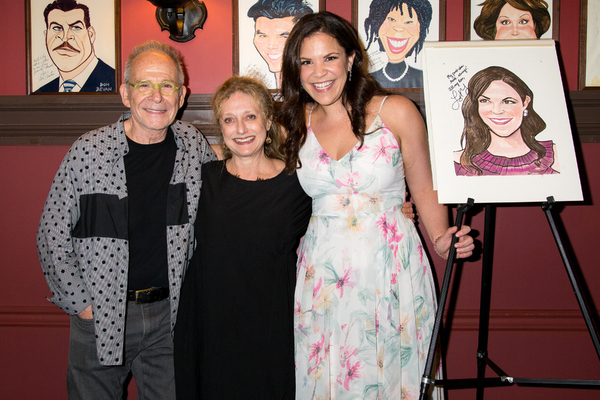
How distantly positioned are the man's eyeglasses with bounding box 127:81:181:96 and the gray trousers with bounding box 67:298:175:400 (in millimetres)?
825

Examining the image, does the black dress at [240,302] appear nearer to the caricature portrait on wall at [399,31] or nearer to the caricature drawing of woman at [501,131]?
the caricature drawing of woman at [501,131]

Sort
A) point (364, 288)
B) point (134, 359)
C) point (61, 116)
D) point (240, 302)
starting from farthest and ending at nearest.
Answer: point (61, 116)
point (134, 359)
point (240, 302)
point (364, 288)

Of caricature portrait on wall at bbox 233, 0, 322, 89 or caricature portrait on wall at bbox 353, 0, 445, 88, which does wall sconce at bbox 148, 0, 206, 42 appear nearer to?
caricature portrait on wall at bbox 233, 0, 322, 89

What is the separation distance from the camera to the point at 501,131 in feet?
4.33

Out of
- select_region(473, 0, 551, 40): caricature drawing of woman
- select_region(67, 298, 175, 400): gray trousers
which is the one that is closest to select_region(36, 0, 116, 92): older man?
select_region(67, 298, 175, 400): gray trousers

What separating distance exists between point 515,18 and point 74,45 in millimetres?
2209

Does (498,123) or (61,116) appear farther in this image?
(61,116)

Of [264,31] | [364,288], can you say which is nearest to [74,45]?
[264,31]

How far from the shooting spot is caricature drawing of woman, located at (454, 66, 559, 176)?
1.30m

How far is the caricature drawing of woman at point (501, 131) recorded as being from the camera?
A: 1.30m

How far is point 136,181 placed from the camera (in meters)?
1.56

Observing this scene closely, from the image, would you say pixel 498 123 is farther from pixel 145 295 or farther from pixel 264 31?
pixel 145 295

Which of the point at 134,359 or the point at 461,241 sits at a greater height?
the point at 461,241

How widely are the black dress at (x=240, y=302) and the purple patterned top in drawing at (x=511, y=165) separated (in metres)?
0.68
